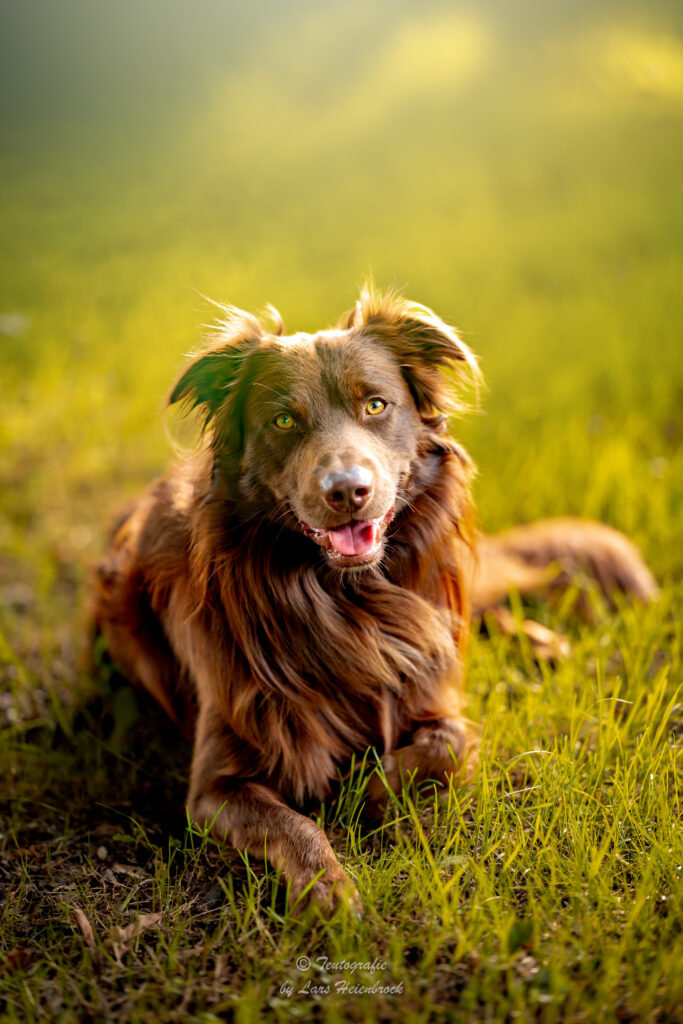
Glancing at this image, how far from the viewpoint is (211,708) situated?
2.66 metres

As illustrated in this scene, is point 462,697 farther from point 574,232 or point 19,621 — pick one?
point 574,232

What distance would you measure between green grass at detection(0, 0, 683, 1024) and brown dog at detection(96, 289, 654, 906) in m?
0.19

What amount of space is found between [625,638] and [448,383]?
1.42 m

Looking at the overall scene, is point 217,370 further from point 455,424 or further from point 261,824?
point 261,824

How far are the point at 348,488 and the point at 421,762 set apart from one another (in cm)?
93

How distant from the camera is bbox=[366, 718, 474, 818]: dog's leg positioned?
8.35 feet

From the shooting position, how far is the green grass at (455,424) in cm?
203

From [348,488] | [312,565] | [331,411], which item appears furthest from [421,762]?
[331,411]

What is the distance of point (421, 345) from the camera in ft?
8.77

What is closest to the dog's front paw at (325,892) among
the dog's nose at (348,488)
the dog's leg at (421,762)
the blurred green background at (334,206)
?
the dog's leg at (421,762)

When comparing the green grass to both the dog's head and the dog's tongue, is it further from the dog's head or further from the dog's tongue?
the dog's tongue

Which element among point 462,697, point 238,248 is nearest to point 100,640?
point 462,697

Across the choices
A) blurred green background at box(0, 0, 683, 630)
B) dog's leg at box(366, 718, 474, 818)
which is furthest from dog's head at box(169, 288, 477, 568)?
blurred green background at box(0, 0, 683, 630)

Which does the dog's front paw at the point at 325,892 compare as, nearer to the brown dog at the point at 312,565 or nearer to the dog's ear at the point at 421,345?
the brown dog at the point at 312,565
